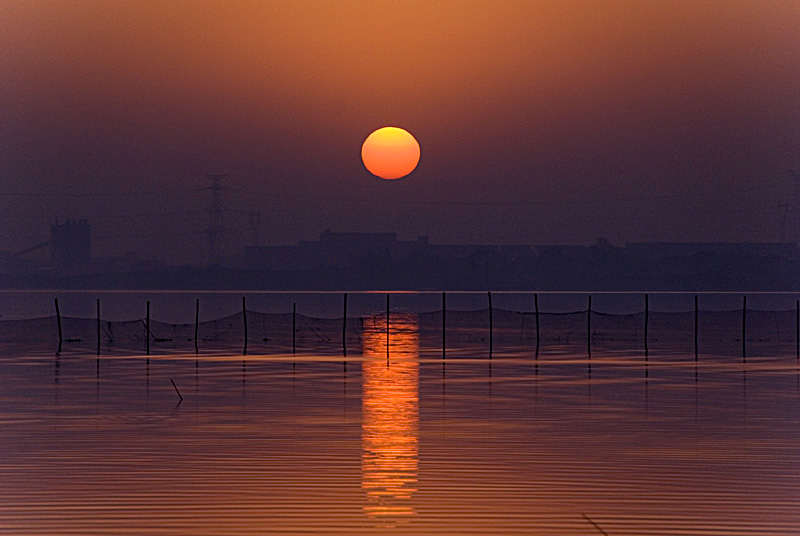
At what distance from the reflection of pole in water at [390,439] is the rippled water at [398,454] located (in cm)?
5

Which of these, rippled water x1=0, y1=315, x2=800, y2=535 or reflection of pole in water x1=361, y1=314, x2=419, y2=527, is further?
reflection of pole in water x1=361, y1=314, x2=419, y2=527

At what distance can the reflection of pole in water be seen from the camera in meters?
13.9

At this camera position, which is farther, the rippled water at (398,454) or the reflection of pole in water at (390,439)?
the reflection of pole in water at (390,439)

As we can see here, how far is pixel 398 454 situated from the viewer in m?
18.5

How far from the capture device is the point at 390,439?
809 inches

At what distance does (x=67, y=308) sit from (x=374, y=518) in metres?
187

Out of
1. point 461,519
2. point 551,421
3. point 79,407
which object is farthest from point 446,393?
point 461,519

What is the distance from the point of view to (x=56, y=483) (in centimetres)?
1510

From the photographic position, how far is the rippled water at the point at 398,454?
1288cm

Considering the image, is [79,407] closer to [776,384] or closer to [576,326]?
[776,384]

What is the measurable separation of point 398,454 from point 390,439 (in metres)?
2.07

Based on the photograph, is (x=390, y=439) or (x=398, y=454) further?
(x=390, y=439)

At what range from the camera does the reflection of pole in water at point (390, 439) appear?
45.5 feet

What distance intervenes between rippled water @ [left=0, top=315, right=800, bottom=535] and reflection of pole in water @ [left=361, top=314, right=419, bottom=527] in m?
0.05
